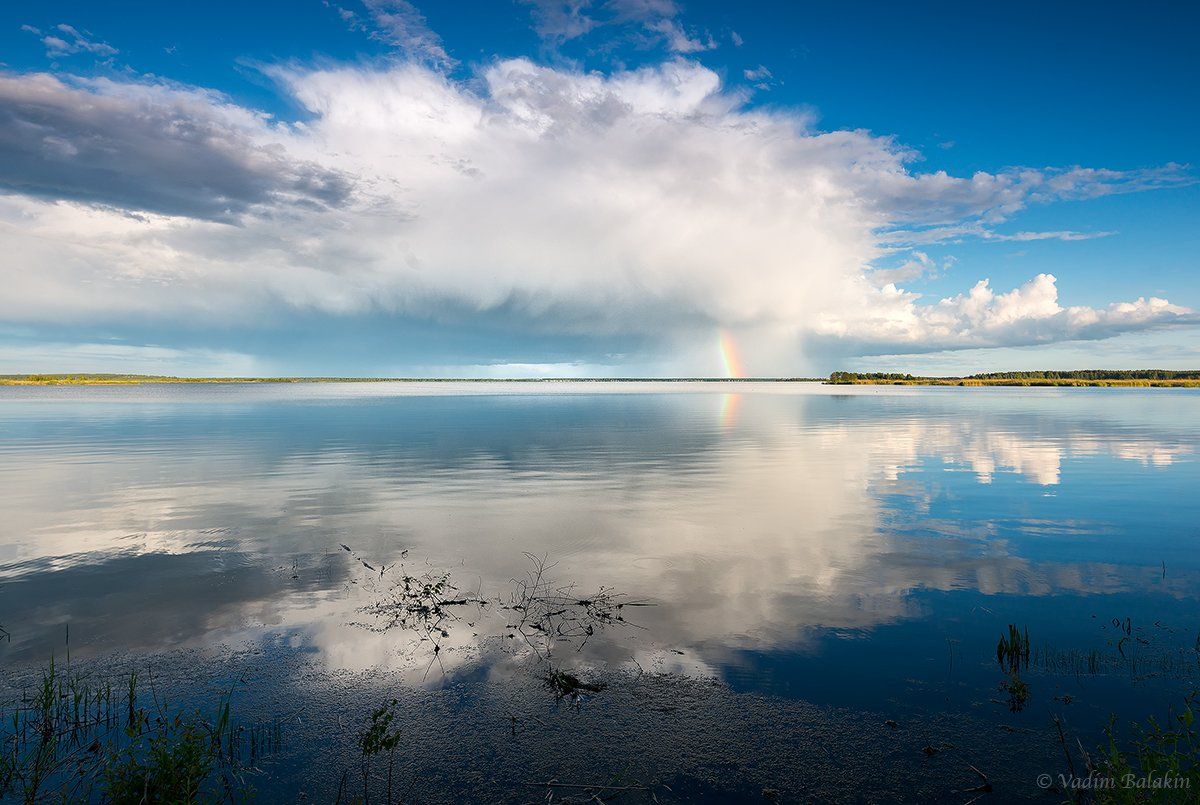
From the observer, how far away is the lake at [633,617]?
10633mm

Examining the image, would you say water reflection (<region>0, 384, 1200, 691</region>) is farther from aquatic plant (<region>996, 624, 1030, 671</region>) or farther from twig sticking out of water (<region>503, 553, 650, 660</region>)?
aquatic plant (<region>996, 624, 1030, 671</region>)

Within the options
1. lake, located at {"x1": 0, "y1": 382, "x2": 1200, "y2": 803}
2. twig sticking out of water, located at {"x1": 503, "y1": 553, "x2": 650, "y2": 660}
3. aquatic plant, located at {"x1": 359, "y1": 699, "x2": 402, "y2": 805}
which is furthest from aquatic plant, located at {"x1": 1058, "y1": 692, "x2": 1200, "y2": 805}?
aquatic plant, located at {"x1": 359, "y1": 699, "x2": 402, "y2": 805}

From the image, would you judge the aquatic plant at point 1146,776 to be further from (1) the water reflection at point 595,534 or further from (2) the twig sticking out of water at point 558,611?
(2) the twig sticking out of water at point 558,611

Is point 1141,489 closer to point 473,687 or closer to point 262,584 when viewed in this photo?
point 473,687

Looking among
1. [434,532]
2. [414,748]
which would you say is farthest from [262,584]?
[414,748]

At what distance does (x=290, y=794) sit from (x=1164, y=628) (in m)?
19.1

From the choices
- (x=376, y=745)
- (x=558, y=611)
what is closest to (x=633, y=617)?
(x=558, y=611)

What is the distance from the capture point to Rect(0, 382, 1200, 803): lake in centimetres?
1063

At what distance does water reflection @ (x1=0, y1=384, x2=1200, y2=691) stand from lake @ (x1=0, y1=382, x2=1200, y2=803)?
17 cm

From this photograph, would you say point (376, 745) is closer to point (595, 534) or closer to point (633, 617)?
point (633, 617)

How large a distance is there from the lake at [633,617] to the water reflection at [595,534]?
167 mm

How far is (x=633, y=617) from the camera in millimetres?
16844

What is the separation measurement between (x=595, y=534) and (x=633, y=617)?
9248 mm

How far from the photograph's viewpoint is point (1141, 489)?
3662cm
